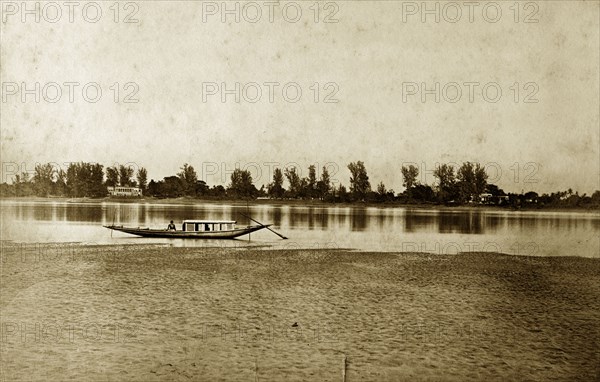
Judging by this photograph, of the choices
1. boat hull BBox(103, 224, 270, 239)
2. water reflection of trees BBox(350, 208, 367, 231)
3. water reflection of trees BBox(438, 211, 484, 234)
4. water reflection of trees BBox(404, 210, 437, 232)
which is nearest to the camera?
boat hull BBox(103, 224, 270, 239)

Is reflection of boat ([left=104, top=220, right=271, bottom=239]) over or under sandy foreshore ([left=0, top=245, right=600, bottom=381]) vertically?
over

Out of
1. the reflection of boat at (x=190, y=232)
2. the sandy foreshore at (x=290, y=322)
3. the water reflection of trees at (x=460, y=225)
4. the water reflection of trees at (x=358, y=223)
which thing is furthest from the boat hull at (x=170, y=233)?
the water reflection of trees at (x=460, y=225)

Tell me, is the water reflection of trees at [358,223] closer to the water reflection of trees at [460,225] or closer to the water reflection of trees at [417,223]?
the water reflection of trees at [417,223]

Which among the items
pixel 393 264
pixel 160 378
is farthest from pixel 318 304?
pixel 393 264

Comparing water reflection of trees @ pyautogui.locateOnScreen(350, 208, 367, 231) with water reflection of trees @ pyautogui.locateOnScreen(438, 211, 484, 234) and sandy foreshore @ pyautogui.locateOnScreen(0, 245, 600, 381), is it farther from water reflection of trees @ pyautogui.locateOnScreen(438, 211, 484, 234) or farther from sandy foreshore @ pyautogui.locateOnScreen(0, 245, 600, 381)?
sandy foreshore @ pyautogui.locateOnScreen(0, 245, 600, 381)

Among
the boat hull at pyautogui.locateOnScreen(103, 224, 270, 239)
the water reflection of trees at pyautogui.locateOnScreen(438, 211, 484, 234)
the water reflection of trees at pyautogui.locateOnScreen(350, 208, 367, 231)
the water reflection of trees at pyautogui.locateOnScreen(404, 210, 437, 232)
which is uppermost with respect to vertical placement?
the boat hull at pyautogui.locateOnScreen(103, 224, 270, 239)

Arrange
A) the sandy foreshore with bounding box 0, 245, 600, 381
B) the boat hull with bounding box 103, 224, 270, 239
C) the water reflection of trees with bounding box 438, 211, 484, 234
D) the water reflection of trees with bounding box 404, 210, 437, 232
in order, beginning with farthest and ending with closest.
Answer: the water reflection of trees with bounding box 404, 210, 437, 232
the water reflection of trees with bounding box 438, 211, 484, 234
the boat hull with bounding box 103, 224, 270, 239
the sandy foreshore with bounding box 0, 245, 600, 381

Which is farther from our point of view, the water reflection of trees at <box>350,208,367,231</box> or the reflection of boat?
the water reflection of trees at <box>350,208,367,231</box>

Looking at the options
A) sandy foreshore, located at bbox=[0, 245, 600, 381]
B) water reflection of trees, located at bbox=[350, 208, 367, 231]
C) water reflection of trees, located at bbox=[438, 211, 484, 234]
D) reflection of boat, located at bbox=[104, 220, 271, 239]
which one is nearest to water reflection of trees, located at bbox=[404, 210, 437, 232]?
water reflection of trees, located at bbox=[438, 211, 484, 234]
